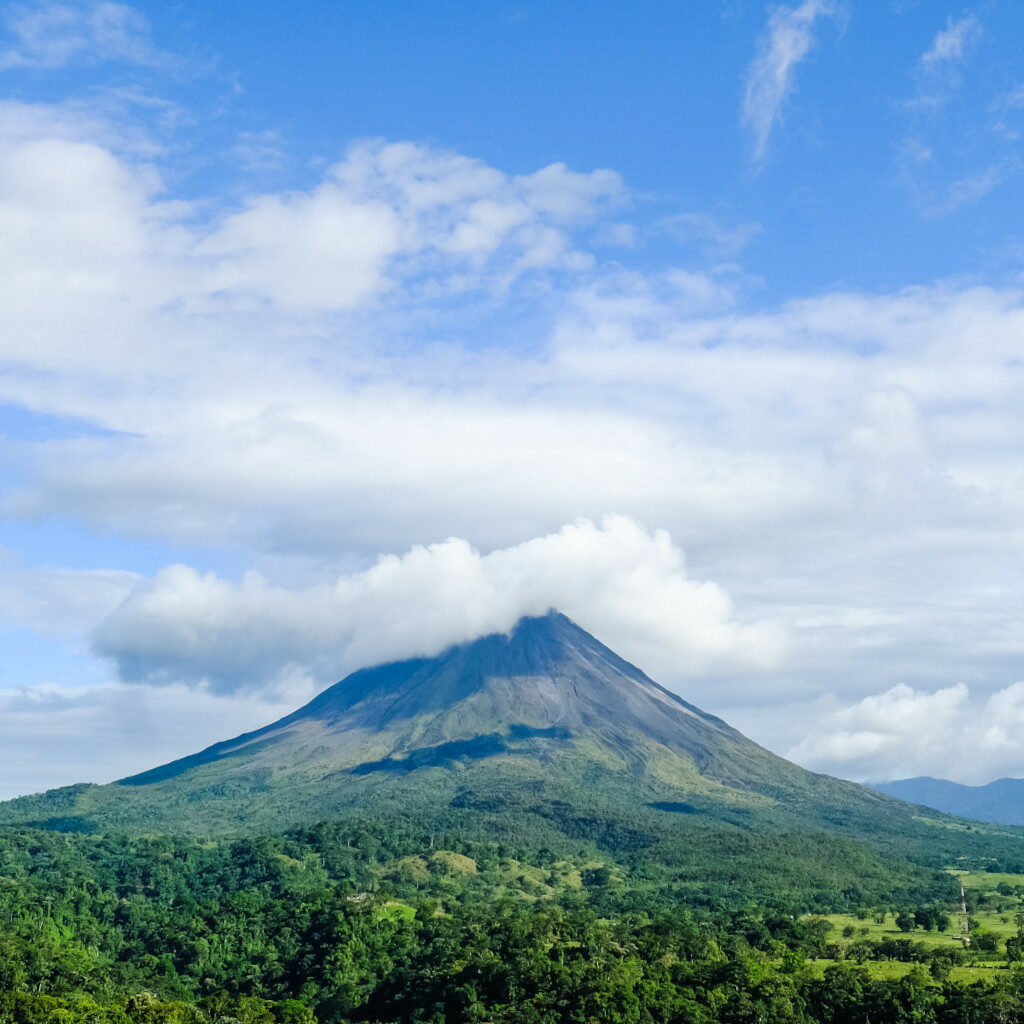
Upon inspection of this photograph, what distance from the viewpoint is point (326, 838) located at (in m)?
151

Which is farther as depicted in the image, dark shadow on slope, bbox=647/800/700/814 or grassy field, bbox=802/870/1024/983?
dark shadow on slope, bbox=647/800/700/814

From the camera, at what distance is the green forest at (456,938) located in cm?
7038

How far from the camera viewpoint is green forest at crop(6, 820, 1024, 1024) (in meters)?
70.4

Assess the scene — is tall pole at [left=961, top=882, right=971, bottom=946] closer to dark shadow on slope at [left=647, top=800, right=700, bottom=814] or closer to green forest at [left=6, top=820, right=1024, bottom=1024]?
green forest at [left=6, top=820, right=1024, bottom=1024]

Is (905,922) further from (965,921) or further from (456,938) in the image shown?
(456,938)

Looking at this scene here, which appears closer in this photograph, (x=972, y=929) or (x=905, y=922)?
(x=972, y=929)

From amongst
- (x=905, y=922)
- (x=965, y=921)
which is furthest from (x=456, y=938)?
(x=965, y=921)

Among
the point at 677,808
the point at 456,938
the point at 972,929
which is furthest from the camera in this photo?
the point at 677,808

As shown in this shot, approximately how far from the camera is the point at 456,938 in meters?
91.2

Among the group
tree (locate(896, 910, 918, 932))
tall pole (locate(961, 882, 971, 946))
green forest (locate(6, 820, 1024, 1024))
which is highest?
green forest (locate(6, 820, 1024, 1024))

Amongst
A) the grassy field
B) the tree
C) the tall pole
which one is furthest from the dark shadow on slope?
the tree

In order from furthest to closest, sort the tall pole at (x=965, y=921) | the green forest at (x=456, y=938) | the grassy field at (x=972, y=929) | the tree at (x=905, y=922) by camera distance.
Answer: the tree at (x=905, y=922) < the tall pole at (x=965, y=921) < the grassy field at (x=972, y=929) < the green forest at (x=456, y=938)

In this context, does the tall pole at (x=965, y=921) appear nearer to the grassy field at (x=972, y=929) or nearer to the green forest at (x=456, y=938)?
the grassy field at (x=972, y=929)

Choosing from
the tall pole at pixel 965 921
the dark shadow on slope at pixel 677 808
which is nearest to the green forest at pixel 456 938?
the tall pole at pixel 965 921
